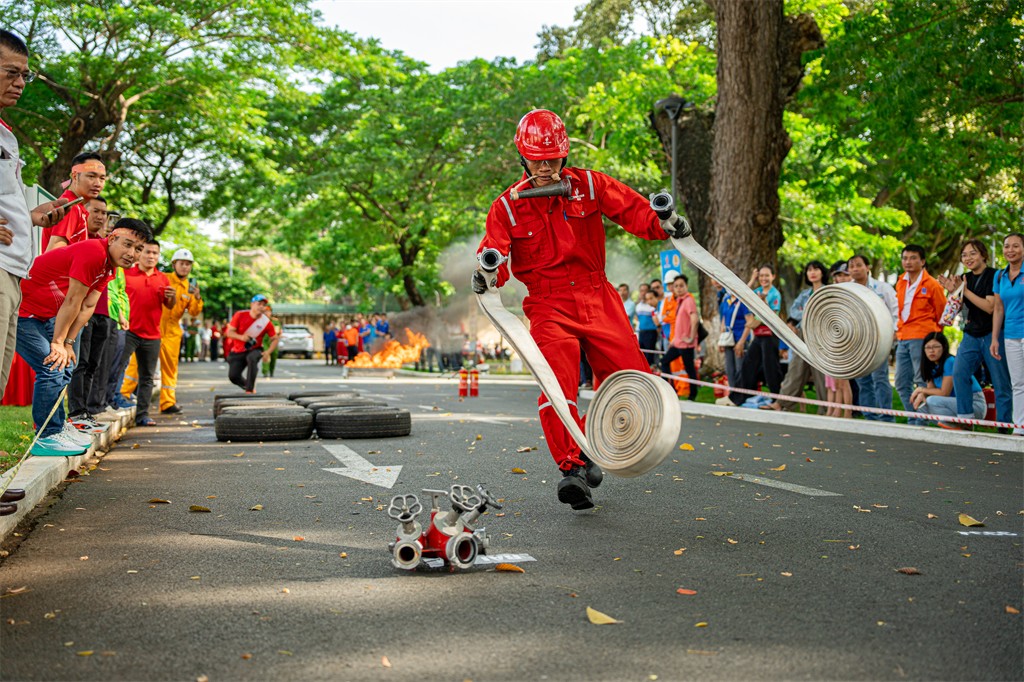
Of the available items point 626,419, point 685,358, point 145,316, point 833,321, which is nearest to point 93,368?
point 145,316

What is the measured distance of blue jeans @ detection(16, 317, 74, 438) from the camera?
259 inches

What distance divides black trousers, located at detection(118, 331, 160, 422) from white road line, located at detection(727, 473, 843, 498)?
7.32 meters

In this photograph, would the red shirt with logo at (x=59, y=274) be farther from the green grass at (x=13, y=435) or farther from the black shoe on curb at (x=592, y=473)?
the black shoe on curb at (x=592, y=473)

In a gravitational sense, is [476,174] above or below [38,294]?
above

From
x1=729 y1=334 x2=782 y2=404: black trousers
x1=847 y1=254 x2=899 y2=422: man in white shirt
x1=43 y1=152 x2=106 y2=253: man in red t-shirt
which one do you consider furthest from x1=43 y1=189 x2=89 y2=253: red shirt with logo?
x1=729 y1=334 x2=782 y2=404: black trousers

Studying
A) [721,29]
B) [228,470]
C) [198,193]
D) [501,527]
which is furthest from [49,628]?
[198,193]

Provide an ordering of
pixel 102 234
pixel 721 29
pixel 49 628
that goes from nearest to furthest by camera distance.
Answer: pixel 49 628
pixel 102 234
pixel 721 29

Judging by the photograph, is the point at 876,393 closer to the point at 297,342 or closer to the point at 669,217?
the point at 669,217

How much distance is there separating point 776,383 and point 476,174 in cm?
1799

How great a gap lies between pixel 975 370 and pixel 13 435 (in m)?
9.15

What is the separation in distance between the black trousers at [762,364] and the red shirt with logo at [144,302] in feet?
25.6

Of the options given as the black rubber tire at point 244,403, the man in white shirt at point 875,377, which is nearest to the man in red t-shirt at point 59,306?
the black rubber tire at point 244,403

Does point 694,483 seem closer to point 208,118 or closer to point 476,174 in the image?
point 208,118

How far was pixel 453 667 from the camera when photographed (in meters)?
3.08
